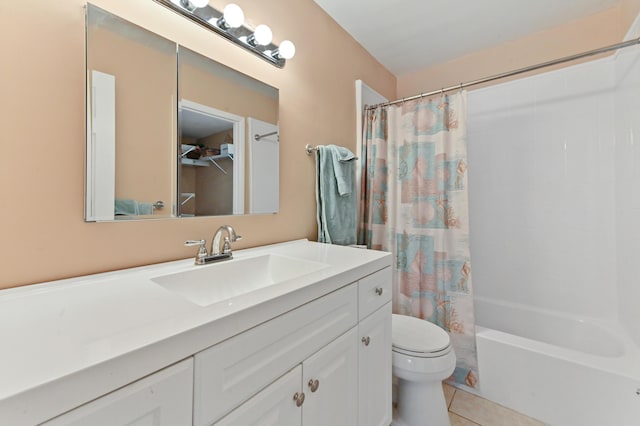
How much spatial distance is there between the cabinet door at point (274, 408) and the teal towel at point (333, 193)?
0.91m

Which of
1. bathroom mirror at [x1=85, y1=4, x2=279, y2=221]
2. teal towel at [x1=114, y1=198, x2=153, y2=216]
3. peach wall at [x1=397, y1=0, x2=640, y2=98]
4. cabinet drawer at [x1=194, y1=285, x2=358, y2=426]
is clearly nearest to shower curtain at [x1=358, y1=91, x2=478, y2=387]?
peach wall at [x1=397, y1=0, x2=640, y2=98]

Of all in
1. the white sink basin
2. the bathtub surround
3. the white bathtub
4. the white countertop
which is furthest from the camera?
the bathtub surround

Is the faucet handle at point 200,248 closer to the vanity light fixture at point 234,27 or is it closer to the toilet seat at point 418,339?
the vanity light fixture at point 234,27

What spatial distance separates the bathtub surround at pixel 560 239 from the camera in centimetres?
134

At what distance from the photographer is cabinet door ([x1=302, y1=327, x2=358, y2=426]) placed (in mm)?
796

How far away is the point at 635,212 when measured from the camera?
1.47 meters

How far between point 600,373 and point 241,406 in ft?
5.31

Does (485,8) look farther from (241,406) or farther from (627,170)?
(241,406)

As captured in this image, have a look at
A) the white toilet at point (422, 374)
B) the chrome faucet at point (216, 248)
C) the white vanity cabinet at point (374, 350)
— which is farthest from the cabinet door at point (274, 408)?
the white toilet at point (422, 374)

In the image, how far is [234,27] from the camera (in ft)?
3.74

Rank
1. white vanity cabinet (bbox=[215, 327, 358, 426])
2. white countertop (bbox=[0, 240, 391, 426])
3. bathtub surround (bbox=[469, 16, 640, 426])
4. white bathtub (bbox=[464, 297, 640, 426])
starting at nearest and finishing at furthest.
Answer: white countertop (bbox=[0, 240, 391, 426]), white vanity cabinet (bbox=[215, 327, 358, 426]), white bathtub (bbox=[464, 297, 640, 426]), bathtub surround (bbox=[469, 16, 640, 426])

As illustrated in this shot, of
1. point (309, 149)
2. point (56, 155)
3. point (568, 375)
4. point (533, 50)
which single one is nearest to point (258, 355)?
point (56, 155)

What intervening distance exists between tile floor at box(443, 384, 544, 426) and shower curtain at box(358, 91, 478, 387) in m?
0.10

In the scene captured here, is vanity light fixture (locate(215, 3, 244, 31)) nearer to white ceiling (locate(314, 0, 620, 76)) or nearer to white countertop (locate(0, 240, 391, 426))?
white ceiling (locate(314, 0, 620, 76))
